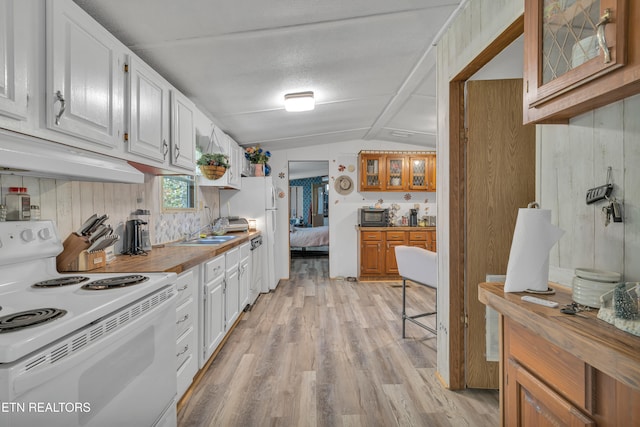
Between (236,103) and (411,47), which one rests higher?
(411,47)

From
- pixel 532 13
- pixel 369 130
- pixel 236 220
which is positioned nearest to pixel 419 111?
pixel 369 130

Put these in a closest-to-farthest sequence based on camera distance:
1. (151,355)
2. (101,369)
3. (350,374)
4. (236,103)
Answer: (101,369) < (151,355) < (350,374) < (236,103)

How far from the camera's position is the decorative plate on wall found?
5.95 metres

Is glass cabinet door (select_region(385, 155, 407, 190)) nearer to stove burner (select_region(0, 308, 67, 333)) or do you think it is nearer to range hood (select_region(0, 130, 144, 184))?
range hood (select_region(0, 130, 144, 184))

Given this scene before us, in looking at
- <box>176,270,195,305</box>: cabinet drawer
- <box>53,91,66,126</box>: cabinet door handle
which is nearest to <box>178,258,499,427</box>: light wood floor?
<box>176,270,195,305</box>: cabinet drawer

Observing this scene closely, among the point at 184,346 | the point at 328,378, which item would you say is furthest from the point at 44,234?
the point at 328,378

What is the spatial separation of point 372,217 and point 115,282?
4.61 metres

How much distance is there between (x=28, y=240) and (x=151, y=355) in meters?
0.78

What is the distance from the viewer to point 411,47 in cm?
254

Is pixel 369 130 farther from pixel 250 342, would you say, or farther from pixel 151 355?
pixel 151 355

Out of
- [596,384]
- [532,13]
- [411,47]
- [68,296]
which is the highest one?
[411,47]

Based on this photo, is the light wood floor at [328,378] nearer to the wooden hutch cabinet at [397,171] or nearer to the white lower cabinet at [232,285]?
the white lower cabinet at [232,285]

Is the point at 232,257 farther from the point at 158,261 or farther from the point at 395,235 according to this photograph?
the point at 395,235

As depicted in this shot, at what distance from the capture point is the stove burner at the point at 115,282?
142 centimetres
